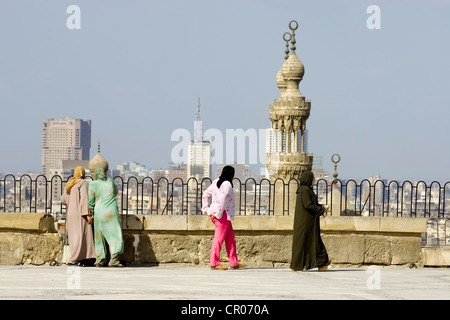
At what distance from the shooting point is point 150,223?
464 inches

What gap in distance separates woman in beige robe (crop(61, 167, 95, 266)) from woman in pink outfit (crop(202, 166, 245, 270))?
4.91 feet

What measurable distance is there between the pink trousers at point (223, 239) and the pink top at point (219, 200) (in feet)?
0.26

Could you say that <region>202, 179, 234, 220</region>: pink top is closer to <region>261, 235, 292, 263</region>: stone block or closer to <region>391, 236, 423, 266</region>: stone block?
<region>261, 235, 292, 263</region>: stone block

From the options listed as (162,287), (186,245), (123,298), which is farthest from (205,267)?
(123,298)

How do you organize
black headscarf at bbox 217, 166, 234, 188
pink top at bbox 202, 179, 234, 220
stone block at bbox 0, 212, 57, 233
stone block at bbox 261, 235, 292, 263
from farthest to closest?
stone block at bbox 261, 235, 292, 263, stone block at bbox 0, 212, 57, 233, black headscarf at bbox 217, 166, 234, 188, pink top at bbox 202, 179, 234, 220

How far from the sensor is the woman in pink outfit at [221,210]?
10953mm

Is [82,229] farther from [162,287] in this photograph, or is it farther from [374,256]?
[374,256]

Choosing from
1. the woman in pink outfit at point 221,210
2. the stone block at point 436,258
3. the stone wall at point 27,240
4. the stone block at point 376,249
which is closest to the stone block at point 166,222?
the woman in pink outfit at point 221,210

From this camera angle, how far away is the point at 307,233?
36.2ft

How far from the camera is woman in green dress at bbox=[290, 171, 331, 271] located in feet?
36.1

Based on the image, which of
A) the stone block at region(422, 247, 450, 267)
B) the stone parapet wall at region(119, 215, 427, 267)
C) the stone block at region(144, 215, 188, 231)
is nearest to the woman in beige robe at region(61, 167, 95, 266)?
the stone parapet wall at region(119, 215, 427, 267)

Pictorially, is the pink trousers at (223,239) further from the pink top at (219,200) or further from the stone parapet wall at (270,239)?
the stone parapet wall at (270,239)

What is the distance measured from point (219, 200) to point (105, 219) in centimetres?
148

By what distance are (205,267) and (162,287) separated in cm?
285
